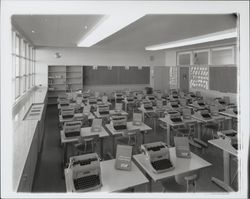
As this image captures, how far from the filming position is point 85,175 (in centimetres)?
231

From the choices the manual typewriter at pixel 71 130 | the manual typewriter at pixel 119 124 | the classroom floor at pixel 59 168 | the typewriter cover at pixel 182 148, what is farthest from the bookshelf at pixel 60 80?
the typewriter cover at pixel 182 148

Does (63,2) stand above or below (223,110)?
above

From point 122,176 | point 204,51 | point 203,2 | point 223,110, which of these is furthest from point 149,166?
point 204,51

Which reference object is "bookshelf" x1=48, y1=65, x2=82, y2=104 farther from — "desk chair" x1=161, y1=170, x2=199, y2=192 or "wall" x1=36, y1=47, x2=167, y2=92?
"desk chair" x1=161, y1=170, x2=199, y2=192

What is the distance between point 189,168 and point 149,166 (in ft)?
1.72

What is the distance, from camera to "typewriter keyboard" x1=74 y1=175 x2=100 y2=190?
218 centimetres

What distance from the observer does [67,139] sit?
388 cm

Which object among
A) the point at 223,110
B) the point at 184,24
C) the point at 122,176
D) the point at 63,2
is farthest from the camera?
the point at 223,110

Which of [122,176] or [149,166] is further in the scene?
[149,166]

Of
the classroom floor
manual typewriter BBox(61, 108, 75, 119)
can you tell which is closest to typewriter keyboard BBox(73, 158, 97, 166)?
the classroom floor

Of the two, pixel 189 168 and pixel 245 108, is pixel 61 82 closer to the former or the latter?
pixel 189 168

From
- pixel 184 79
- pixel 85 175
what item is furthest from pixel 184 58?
pixel 85 175

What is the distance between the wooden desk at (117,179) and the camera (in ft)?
7.51

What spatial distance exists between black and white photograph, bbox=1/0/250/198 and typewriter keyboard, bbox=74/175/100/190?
12 millimetres
